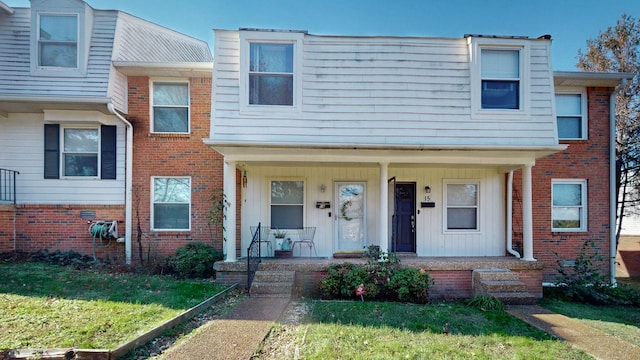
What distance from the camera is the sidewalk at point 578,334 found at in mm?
4395

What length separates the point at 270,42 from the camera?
7336 millimetres

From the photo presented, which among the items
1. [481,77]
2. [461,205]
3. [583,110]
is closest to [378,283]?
[461,205]

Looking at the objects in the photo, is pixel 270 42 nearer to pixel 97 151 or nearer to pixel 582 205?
pixel 97 151

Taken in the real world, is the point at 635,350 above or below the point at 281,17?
below

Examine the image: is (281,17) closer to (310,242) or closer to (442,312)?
(310,242)

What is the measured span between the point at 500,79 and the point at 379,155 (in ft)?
10.8

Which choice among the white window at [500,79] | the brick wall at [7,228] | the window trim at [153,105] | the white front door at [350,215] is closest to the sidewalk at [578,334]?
the white front door at [350,215]

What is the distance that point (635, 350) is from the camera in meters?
4.50

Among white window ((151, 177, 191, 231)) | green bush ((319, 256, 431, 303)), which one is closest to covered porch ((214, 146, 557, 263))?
white window ((151, 177, 191, 231))

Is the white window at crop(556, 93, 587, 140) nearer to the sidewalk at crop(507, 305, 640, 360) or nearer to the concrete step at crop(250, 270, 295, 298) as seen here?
the sidewalk at crop(507, 305, 640, 360)

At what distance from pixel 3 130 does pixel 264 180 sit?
6768 mm

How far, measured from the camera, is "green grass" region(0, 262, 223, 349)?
418 centimetres

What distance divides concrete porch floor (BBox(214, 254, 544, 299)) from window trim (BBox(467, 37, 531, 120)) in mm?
3361

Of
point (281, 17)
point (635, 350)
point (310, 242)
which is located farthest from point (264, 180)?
point (635, 350)
